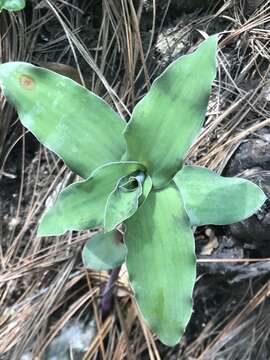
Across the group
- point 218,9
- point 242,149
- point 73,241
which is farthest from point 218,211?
point 218,9

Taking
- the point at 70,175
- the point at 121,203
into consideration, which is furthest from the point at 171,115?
the point at 70,175

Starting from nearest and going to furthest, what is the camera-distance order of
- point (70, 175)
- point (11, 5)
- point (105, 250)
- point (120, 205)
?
point (120, 205)
point (105, 250)
point (11, 5)
point (70, 175)

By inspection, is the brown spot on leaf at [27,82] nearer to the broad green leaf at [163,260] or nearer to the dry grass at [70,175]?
the broad green leaf at [163,260]

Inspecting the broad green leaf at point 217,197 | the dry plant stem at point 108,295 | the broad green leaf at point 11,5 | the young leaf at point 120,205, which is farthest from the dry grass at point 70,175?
the young leaf at point 120,205

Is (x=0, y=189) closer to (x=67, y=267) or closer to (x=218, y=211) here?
(x=67, y=267)

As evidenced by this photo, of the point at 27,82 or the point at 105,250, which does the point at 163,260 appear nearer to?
the point at 105,250

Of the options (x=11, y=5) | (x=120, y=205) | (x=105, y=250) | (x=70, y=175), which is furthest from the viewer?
(x=70, y=175)
